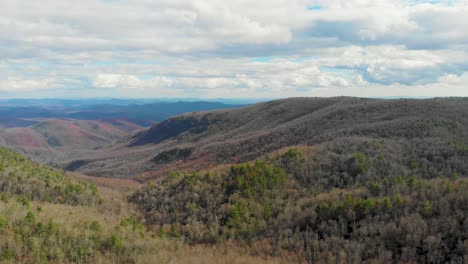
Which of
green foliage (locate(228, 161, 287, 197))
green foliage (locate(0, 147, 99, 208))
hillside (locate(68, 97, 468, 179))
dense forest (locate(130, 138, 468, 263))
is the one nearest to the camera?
dense forest (locate(130, 138, 468, 263))

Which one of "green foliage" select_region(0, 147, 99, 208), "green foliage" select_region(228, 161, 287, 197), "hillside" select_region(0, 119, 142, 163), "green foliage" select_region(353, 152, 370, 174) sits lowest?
"hillside" select_region(0, 119, 142, 163)

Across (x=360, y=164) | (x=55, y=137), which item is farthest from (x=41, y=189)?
(x=55, y=137)

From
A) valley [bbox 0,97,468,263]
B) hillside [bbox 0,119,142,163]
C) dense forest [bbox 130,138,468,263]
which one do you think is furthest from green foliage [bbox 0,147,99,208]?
hillside [bbox 0,119,142,163]

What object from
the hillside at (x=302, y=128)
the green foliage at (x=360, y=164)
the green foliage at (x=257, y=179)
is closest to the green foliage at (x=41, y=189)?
the green foliage at (x=257, y=179)

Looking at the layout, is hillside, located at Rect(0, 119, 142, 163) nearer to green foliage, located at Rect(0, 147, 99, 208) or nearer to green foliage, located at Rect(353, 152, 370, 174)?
green foliage, located at Rect(0, 147, 99, 208)

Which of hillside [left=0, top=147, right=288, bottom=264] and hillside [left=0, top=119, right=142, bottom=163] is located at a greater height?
hillside [left=0, top=147, right=288, bottom=264]

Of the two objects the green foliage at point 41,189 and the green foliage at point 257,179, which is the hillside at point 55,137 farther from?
the green foliage at point 257,179

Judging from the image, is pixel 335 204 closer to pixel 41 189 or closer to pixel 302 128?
pixel 41 189

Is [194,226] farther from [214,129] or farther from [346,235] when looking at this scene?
[214,129]

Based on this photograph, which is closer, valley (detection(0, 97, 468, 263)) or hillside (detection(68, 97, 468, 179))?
valley (detection(0, 97, 468, 263))

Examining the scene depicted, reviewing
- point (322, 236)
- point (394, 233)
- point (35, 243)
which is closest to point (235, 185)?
point (322, 236)
